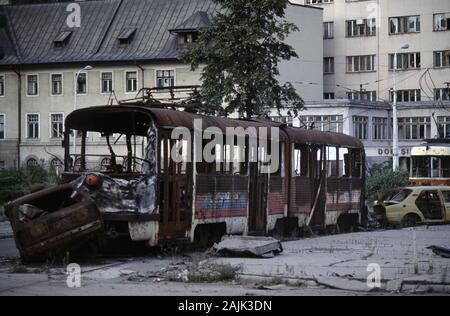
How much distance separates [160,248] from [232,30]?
18535mm

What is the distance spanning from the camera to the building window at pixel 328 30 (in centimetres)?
7950

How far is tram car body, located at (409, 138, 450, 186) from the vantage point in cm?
4472

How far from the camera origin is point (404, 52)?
77062 millimetres

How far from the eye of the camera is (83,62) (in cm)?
6494

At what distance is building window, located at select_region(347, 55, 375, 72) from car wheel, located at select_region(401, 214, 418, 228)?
161 feet

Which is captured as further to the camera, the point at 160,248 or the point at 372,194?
the point at 372,194

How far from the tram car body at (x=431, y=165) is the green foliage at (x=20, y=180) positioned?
18.3 metres

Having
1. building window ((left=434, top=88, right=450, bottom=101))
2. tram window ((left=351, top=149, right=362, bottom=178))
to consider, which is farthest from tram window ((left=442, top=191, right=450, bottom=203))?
building window ((left=434, top=88, right=450, bottom=101))

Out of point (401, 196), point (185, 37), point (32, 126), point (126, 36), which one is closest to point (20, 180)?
point (401, 196)

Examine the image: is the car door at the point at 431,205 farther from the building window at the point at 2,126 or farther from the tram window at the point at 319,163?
the building window at the point at 2,126

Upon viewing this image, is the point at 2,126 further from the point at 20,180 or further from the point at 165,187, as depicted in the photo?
the point at 165,187

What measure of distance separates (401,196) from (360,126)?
117 feet
